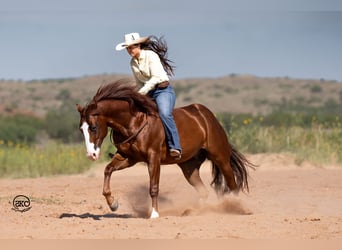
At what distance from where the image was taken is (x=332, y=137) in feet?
73.5

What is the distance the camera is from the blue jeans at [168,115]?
11.8 metres

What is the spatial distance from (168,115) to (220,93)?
68.8 metres

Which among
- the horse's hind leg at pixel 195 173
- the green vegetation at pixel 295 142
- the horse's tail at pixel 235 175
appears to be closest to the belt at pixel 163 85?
the horse's hind leg at pixel 195 173

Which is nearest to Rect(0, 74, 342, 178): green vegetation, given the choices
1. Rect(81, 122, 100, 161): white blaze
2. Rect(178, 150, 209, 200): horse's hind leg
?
Rect(178, 150, 209, 200): horse's hind leg

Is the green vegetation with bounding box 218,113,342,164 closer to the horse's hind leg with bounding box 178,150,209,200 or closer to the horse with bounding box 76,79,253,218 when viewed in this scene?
the horse's hind leg with bounding box 178,150,209,200

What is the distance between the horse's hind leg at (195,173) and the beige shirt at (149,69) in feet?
5.83

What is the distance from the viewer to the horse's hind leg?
1317 cm

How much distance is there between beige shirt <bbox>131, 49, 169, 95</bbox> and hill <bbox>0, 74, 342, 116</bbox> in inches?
2190

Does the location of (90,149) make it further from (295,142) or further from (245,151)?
(295,142)

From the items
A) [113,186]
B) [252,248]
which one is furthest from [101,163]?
Result: [252,248]

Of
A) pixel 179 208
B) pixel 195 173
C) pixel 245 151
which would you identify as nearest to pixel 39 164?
pixel 245 151

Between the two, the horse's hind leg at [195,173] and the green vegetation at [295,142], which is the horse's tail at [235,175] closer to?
the horse's hind leg at [195,173]

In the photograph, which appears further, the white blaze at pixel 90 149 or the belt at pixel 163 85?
the belt at pixel 163 85

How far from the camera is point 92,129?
11.1 metres
